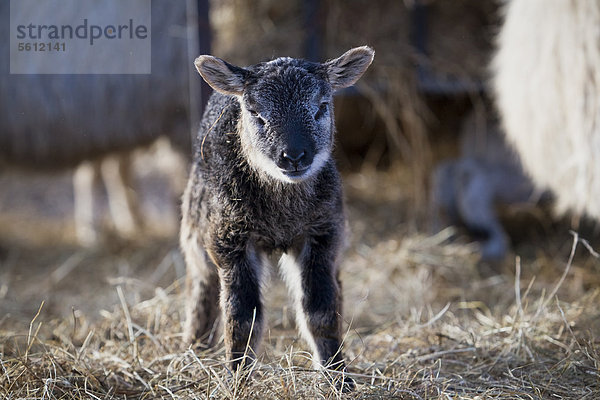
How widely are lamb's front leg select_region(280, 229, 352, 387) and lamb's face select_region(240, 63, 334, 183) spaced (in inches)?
13.3

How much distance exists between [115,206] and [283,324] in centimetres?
362

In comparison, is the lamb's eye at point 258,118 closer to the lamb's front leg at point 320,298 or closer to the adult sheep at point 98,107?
the lamb's front leg at point 320,298

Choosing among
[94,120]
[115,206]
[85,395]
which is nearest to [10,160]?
[94,120]

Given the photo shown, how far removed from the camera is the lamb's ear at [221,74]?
8.52 feet

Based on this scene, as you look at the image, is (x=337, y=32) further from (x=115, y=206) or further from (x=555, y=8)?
(x=115, y=206)

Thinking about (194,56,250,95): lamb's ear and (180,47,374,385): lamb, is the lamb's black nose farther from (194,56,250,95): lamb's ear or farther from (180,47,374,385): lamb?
(194,56,250,95): lamb's ear

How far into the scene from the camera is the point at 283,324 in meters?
3.91

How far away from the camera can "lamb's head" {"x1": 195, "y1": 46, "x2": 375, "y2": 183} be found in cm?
257

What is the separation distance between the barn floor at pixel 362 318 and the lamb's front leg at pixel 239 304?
0.11 m

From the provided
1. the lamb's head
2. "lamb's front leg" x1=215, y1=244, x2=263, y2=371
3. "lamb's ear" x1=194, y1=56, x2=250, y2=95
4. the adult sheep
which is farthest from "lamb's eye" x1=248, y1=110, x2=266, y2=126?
the adult sheep

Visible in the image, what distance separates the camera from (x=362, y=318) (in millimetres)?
4145

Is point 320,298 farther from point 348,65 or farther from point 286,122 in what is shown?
point 348,65

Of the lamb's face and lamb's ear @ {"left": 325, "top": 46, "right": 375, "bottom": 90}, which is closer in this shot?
the lamb's face

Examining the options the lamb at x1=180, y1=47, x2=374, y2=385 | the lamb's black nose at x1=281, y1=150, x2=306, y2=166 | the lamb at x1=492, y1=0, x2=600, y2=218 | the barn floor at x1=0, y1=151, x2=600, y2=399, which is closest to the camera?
the lamb's black nose at x1=281, y1=150, x2=306, y2=166
